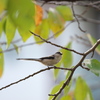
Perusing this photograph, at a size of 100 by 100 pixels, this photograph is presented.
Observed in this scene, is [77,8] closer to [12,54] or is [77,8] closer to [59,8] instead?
[59,8]

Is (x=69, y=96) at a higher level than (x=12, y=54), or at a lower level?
higher

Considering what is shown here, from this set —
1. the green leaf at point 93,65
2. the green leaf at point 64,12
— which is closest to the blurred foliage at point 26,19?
the green leaf at point 64,12

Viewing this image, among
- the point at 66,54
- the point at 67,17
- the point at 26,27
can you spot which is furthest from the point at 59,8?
the point at 26,27

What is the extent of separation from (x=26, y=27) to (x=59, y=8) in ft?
1.49

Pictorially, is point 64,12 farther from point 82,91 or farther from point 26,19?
point 26,19

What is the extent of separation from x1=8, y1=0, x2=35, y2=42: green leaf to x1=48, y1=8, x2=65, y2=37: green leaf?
14.6 inches

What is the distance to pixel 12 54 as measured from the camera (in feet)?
11.9

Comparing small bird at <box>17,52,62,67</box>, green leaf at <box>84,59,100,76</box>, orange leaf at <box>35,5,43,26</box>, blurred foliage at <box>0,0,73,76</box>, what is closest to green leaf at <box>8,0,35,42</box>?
Answer: blurred foliage at <box>0,0,73,76</box>

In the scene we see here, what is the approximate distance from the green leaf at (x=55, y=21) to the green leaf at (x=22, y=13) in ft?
1.22

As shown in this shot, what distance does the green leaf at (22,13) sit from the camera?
469mm

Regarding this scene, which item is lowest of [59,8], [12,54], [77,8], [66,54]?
[12,54]

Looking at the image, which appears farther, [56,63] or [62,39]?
[62,39]

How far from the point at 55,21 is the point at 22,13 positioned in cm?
39

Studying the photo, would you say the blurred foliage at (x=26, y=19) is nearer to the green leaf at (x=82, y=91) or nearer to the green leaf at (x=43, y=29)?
the green leaf at (x=43, y=29)
